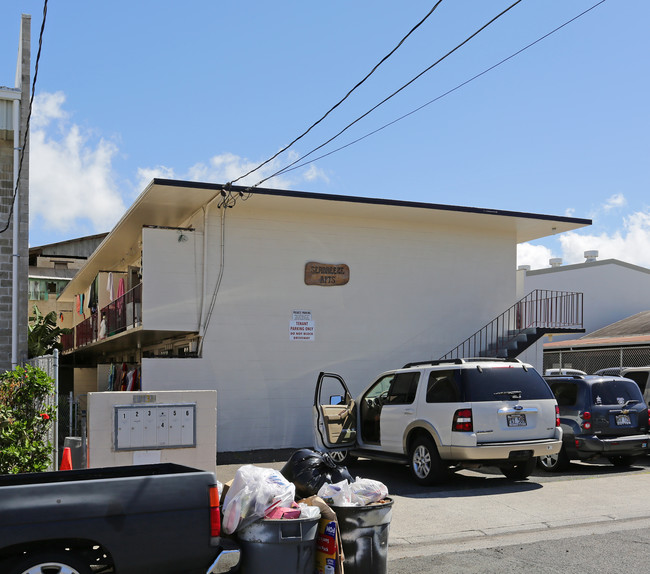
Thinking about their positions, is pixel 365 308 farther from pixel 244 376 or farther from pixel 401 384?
pixel 401 384

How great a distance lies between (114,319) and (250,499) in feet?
49.7

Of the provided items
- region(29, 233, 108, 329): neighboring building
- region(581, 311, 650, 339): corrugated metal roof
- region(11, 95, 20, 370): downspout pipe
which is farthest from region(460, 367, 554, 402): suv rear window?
region(29, 233, 108, 329): neighboring building

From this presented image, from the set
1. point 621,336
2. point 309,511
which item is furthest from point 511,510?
point 621,336

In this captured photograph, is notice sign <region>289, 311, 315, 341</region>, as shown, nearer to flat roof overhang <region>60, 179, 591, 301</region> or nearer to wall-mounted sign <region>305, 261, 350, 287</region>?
wall-mounted sign <region>305, 261, 350, 287</region>

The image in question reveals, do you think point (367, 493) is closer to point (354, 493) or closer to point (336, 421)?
point (354, 493)

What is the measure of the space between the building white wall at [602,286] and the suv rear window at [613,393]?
68.5 feet

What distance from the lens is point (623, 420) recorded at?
12469mm

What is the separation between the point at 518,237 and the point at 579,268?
15.7m

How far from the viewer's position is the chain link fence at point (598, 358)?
82.7 feet

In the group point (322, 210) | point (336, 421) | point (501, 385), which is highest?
point (322, 210)

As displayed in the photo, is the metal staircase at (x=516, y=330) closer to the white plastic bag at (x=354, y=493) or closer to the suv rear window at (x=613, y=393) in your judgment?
the suv rear window at (x=613, y=393)

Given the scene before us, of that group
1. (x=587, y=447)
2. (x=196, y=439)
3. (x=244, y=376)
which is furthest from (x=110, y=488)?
(x=244, y=376)

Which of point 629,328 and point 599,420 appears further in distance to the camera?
point 629,328

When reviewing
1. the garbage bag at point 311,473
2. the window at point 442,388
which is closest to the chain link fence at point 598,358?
the window at point 442,388
